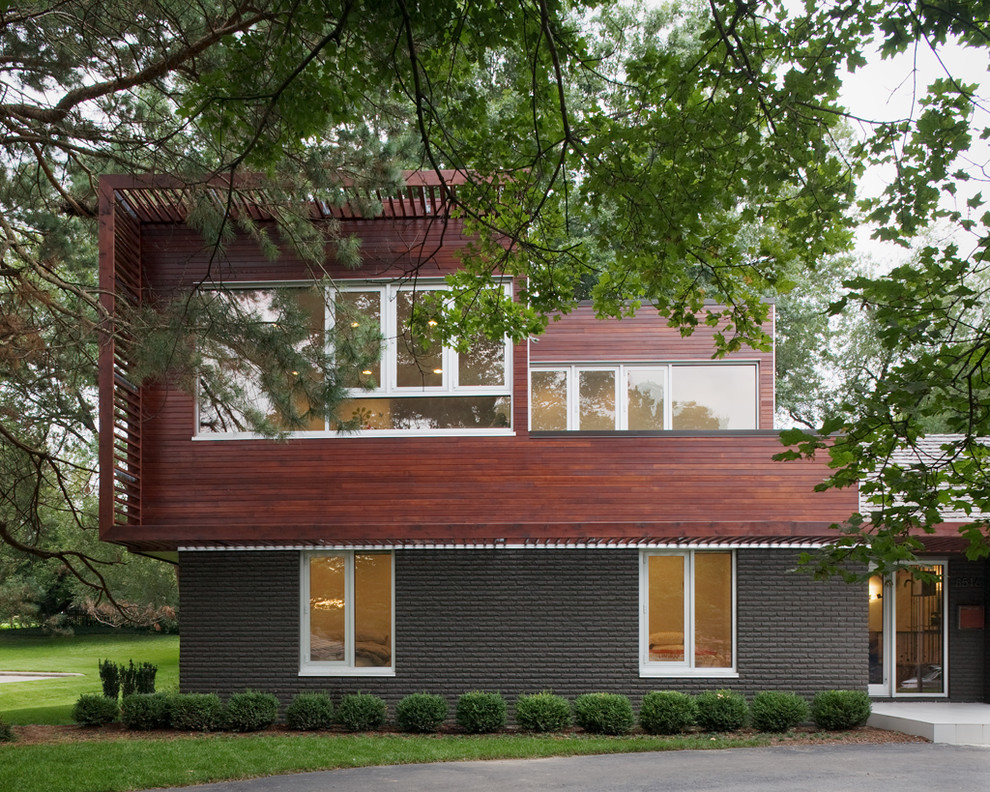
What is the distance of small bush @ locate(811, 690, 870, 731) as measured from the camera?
13031mm

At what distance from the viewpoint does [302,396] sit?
1154 centimetres

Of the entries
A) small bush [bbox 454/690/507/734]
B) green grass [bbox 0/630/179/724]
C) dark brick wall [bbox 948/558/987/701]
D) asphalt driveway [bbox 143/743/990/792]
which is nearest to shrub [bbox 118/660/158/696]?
green grass [bbox 0/630/179/724]

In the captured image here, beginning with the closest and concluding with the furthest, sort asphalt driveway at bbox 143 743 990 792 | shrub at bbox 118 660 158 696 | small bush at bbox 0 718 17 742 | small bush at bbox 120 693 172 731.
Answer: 1. asphalt driveway at bbox 143 743 990 792
2. small bush at bbox 0 718 17 742
3. small bush at bbox 120 693 172 731
4. shrub at bbox 118 660 158 696

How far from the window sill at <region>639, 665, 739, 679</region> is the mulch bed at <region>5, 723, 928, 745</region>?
832 millimetres

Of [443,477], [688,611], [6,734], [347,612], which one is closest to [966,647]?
[688,611]

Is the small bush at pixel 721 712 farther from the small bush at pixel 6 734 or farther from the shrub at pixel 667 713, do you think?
the small bush at pixel 6 734

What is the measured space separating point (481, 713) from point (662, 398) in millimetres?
5044

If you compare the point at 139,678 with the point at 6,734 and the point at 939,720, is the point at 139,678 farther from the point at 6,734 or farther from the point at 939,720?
the point at 939,720

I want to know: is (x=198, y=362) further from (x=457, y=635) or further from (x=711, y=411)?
(x=711, y=411)

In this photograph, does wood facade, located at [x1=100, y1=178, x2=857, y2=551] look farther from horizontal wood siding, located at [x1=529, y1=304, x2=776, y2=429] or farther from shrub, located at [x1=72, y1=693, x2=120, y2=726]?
shrub, located at [x1=72, y1=693, x2=120, y2=726]

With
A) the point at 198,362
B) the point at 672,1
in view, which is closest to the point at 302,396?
the point at 198,362

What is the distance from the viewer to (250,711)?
42.3 ft

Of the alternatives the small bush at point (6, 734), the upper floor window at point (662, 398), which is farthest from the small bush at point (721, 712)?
the small bush at point (6, 734)

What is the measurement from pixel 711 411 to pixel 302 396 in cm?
611
